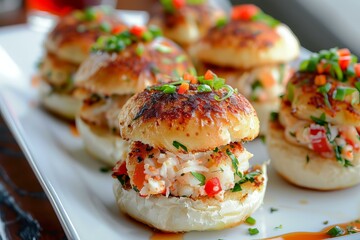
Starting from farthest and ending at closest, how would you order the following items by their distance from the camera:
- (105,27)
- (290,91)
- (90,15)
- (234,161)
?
(90,15)
(105,27)
(290,91)
(234,161)

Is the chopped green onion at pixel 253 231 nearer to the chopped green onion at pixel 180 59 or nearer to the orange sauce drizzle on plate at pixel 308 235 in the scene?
the orange sauce drizzle on plate at pixel 308 235

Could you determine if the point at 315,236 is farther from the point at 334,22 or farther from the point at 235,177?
the point at 334,22

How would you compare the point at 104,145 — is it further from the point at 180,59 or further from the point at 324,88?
the point at 324,88

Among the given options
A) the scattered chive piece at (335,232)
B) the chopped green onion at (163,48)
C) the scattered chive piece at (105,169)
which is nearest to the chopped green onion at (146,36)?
the chopped green onion at (163,48)

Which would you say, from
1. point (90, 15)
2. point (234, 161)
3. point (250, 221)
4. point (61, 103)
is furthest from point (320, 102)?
point (90, 15)

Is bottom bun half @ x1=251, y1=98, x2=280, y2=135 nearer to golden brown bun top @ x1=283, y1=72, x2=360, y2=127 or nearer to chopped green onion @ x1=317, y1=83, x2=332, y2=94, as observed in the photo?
golden brown bun top @ x1=283, y1=72, x2=360, y2=127

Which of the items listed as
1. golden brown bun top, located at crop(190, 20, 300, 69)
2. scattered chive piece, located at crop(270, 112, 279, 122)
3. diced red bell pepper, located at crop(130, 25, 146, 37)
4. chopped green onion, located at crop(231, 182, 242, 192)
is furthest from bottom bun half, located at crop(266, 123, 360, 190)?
diced red bell pepper, located at crop(130, 25, 146, 37)
